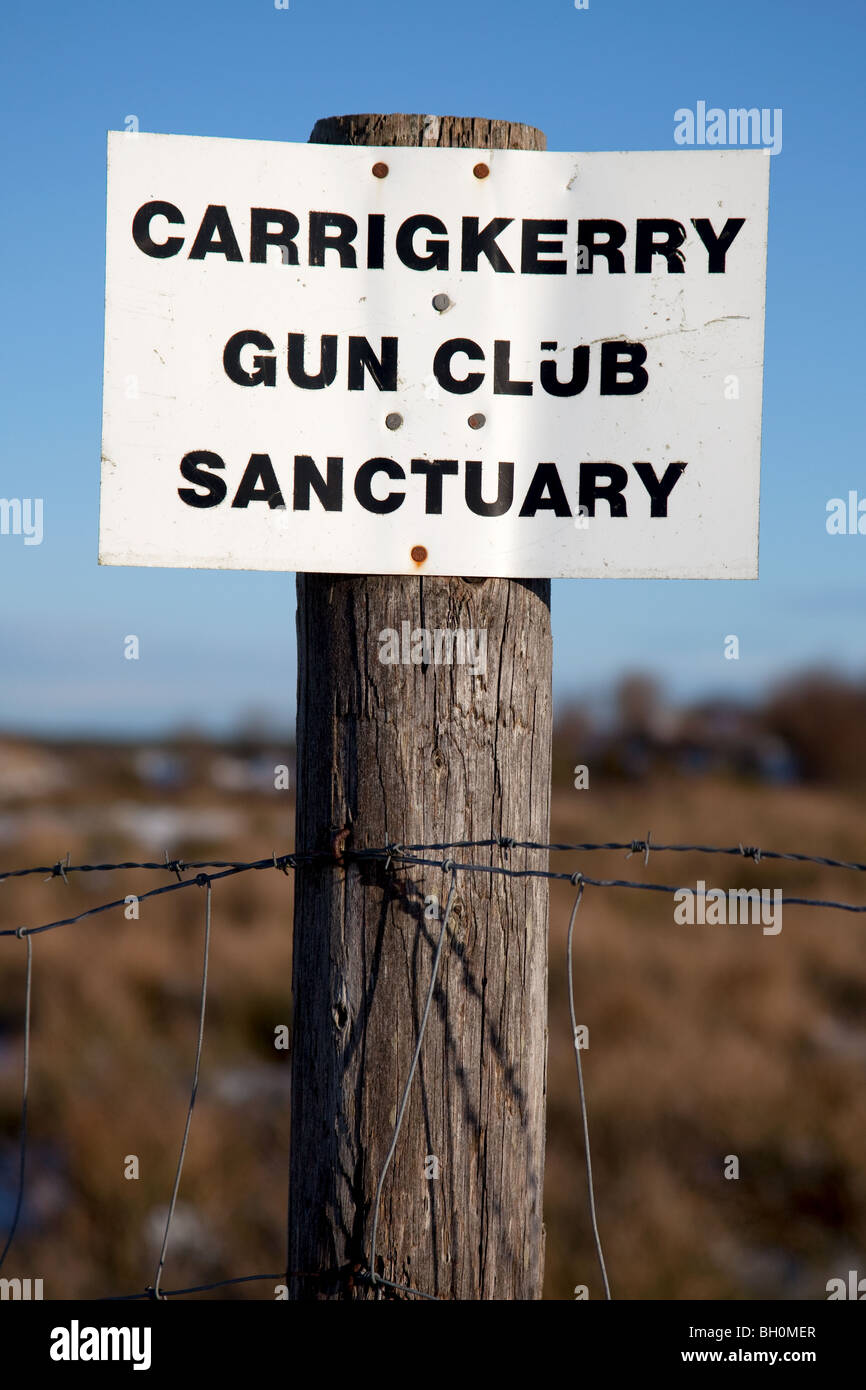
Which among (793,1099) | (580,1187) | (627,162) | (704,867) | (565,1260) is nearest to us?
(627,162)

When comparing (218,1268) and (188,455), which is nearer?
(188,455)

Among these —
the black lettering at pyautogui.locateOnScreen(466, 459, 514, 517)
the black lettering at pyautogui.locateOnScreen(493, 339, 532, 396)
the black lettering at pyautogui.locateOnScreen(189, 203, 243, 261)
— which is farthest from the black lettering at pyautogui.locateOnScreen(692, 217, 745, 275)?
the black lettering at pyautogui.locateOnScreen(189, 203, 243, 261)

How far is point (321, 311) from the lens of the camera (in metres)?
1.67

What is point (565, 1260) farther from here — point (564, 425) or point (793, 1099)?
point (564, 425)

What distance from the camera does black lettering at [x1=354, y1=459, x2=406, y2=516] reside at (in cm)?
169

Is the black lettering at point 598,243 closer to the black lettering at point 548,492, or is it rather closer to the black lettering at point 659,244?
the black lettering at point 659,244

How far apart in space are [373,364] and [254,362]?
0.60 feet

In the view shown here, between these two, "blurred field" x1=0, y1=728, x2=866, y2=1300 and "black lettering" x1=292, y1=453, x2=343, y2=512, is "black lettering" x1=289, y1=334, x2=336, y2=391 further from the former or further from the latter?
"blurred field" x1=0, y1=728, x2=866, y2=1300

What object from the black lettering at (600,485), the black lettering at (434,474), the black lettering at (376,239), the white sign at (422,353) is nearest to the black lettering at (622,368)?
the white sign at (422,353)

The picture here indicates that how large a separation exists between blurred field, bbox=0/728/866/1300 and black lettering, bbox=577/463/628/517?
134 inches

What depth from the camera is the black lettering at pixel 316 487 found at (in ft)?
5.52
